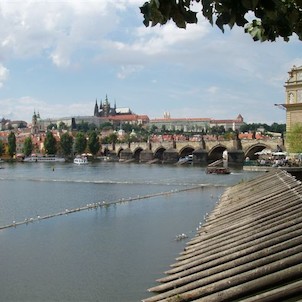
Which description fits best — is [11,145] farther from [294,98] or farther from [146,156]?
[294,98]

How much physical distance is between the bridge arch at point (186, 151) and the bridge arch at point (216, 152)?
5.57 m

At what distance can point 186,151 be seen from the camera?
413 feet

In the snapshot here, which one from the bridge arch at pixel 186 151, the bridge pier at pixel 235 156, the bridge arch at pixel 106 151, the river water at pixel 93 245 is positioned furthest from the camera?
the bridge arch at pixel 106 151

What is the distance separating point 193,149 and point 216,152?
5533 mm

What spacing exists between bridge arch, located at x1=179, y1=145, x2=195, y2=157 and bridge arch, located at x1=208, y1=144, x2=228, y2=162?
219 inches

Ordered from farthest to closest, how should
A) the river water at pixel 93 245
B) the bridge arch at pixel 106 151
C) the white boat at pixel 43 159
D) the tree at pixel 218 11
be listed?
the bridge arch at pixel 106 151 < the white boat at pixel 43 159 < the river water at pixel 93 245 < the tree at pixel 218 11

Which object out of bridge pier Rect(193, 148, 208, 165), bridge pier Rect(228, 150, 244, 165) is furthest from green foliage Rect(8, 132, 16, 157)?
bridge pier Rect(228, 150, 244, 165)

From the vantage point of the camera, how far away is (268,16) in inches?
165

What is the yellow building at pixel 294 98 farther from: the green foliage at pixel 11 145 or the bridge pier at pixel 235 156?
the green foliage at pixel 11 145

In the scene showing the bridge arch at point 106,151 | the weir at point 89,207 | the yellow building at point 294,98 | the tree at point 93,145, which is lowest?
the weir at point 89,207

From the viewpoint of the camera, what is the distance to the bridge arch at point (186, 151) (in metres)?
123

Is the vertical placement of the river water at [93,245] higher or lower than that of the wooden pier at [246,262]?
lower

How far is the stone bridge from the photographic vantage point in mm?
107312

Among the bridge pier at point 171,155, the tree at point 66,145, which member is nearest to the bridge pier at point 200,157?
the bridge pier at point 171,155
